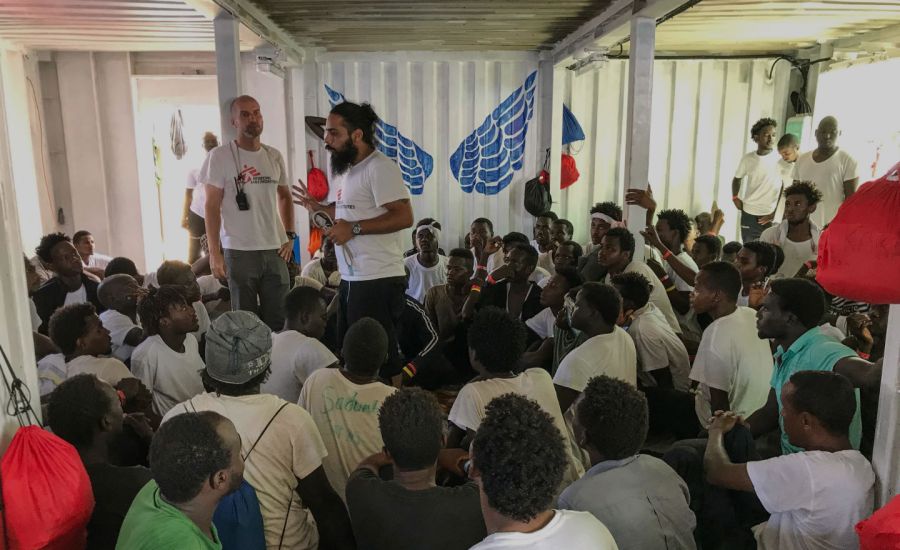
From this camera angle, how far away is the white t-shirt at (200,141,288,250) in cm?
391

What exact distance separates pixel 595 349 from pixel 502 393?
70cm

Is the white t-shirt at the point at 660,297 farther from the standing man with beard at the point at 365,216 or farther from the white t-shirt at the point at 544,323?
the standing man with beard at the point at 365,216

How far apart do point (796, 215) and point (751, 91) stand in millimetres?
3509

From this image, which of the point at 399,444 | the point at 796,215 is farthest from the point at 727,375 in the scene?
the point at 796,215

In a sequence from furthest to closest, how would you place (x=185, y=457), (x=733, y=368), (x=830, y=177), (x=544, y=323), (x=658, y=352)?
1. (x=830, y=177)
2. (x=544, y=323)
3. (x=658, y=352)
4. (x=733, y=368)
5. (x=185, y=457)

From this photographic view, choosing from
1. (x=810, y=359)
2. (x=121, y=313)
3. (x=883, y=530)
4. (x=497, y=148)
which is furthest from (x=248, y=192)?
(x=497, y=148)

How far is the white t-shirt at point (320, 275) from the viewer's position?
545 centimetres

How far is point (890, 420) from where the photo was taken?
1919 millimetres

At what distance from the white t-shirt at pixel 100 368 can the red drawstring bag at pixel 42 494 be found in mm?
1165

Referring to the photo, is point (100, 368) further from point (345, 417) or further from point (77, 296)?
point (77, 296)

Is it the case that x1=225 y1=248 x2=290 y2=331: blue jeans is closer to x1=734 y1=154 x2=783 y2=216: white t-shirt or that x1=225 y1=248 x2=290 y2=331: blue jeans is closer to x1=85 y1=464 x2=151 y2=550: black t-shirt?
x1=85 y1=464 x2=151 y2=550: black t-shirt

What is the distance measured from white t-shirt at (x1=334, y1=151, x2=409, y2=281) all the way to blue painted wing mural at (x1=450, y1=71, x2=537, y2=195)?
4.39 meters

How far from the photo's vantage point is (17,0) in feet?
16.0

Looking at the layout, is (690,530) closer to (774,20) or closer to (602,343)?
(602,343)
